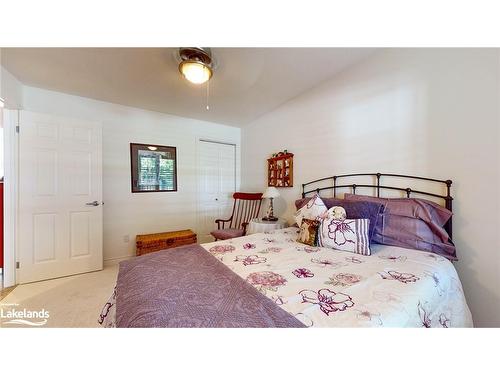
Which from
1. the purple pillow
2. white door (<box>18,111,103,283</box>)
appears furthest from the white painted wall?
the purple pillow

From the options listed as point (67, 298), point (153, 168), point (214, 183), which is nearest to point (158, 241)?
point (67, 298)

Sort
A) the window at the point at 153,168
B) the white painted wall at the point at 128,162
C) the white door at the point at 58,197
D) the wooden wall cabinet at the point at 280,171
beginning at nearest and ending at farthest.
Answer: the white door at the point at 58,197, the white painted wall at the point at 128,162, the wooden wall cabinet at the point at 280,171, the window at the point at 153,168

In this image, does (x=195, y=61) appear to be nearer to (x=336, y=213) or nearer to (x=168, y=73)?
(x=168, y=73)

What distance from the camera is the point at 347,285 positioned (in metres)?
0.94

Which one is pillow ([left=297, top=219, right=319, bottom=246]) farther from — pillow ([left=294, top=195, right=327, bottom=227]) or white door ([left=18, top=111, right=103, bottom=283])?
white door ([left=18, top=111, right=103, bottom=283])

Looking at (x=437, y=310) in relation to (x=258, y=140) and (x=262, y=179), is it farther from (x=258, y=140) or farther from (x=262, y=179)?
(x=258, y=140)

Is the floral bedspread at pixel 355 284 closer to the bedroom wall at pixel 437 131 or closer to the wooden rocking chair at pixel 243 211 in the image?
the bedroom wall at pixel 437 131

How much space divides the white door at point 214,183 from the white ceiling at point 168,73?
1.07 m

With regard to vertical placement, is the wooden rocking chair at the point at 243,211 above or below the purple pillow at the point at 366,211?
below

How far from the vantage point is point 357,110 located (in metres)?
1.99

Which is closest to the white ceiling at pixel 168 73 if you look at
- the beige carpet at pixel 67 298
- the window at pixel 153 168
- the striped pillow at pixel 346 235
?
the window at pixel 153 168

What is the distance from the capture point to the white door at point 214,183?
3697 mm

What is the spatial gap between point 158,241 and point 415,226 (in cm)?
301
